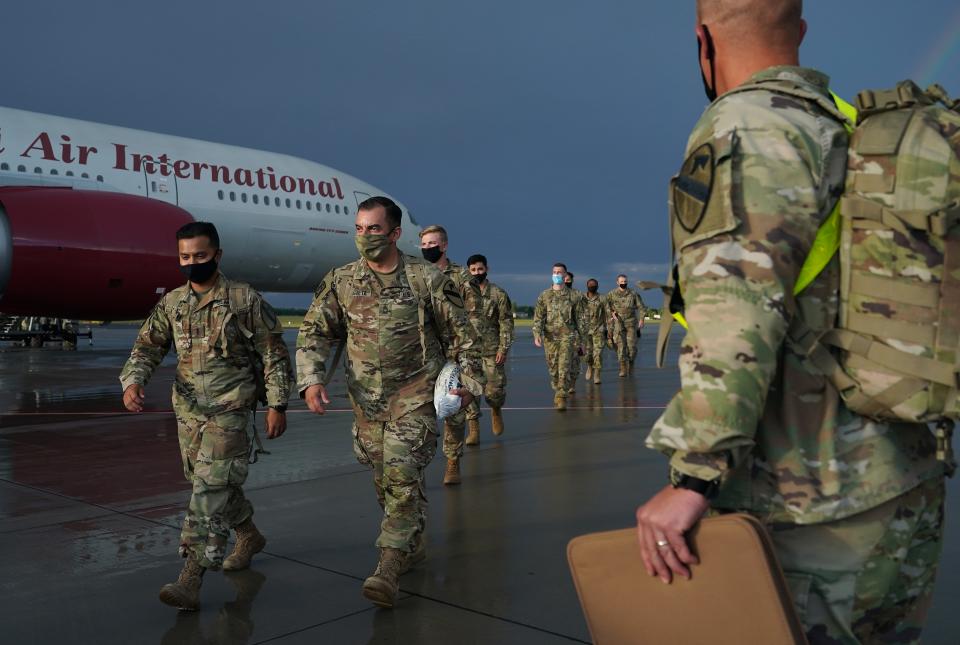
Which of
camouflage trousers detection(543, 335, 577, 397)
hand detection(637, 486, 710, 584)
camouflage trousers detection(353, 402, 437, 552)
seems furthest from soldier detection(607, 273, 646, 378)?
hand detection(637, 486, 710, 584)

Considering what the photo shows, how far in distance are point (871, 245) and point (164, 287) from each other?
1295 cm

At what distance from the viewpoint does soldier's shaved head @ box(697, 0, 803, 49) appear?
6.15 ft

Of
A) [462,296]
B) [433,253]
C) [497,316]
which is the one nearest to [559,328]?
[497,316]

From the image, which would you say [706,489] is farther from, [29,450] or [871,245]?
[29,450]

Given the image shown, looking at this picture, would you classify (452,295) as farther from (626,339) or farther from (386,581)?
(626,339)

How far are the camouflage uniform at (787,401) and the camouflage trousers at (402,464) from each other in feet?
7.99

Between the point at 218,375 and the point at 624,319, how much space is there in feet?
49.0

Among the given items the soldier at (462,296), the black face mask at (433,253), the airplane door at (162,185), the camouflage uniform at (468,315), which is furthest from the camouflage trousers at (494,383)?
the airplane door at (162,185)

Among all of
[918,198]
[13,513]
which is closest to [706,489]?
[918,198]

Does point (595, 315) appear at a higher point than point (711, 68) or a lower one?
lower

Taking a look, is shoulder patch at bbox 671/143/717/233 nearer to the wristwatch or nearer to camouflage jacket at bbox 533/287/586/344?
the wristwatch

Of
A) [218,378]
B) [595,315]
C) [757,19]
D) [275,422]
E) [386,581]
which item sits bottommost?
[386,581]

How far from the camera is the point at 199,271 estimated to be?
14.3 feet

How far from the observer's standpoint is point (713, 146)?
1.71 metres
